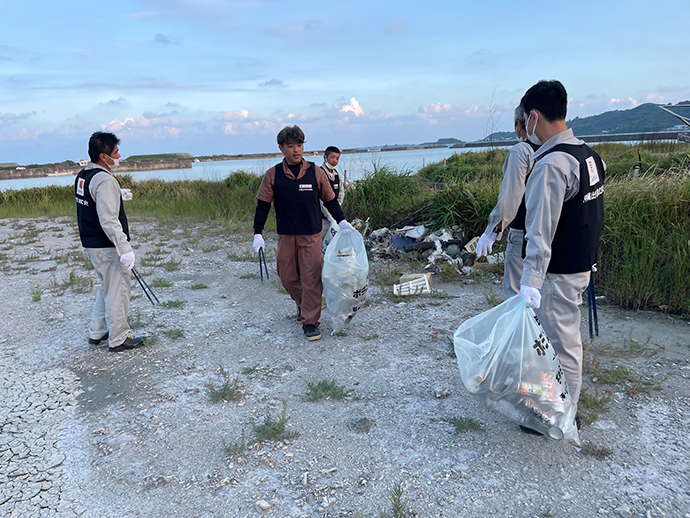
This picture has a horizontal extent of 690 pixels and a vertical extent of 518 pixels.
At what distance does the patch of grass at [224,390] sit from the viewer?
9.72 ft

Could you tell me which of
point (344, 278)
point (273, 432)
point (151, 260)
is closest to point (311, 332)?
point (344, 278)

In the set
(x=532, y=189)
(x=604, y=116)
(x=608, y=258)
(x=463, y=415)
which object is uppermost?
(x=604, y=116)

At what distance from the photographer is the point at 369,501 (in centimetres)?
204

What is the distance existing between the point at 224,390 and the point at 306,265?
1.32 metres

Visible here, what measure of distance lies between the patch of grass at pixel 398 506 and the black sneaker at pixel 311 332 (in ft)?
6.38

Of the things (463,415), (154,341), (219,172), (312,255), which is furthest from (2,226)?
(463,415)

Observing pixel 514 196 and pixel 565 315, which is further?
pixel 514 196

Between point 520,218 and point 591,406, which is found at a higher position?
point 520,218

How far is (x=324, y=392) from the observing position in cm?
298

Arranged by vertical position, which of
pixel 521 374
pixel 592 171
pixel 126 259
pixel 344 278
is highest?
pixel 592 171

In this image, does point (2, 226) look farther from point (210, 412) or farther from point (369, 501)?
point (369, 501)

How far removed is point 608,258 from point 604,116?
48738 mm

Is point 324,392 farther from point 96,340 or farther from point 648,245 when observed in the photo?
point 648,245

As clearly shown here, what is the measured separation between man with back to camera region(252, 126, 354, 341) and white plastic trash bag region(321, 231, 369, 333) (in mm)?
149
